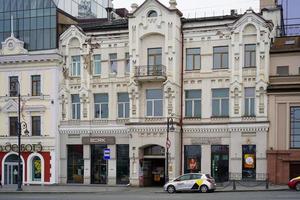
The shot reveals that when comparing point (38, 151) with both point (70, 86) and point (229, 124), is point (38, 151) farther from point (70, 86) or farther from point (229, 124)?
point (229, 124)

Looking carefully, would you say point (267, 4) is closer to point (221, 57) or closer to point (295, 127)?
point (221, 57)

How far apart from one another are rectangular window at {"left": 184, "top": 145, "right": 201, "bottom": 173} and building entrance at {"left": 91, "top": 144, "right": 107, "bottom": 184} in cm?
739

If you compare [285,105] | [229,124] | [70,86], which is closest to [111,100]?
[70,86]

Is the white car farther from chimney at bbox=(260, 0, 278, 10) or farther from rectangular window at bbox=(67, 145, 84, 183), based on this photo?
chimney at bbox=(260, 0, 278, 10)

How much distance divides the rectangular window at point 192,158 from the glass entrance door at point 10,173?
16242 millimetres

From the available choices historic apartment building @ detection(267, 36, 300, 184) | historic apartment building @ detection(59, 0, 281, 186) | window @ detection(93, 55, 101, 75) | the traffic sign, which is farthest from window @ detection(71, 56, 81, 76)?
historic apartment building @ detection(267, 36, 300, 184)

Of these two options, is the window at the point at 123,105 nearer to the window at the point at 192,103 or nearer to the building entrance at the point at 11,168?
the window at the point at 192,103

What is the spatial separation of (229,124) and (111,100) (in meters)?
10.8

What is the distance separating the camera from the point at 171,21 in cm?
4891

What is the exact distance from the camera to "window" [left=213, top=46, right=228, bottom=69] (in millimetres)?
48562

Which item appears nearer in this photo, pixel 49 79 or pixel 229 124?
pixel 229 124

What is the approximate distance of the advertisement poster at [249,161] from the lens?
Answer: 47.0 meters

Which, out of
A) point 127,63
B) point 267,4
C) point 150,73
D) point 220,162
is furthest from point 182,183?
point 267,4

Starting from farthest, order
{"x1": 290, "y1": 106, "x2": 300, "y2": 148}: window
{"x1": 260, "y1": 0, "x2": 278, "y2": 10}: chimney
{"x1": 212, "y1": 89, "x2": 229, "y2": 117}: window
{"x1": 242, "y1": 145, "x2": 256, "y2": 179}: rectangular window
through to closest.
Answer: {"x1": 260, "y1": 0, "x2": 278, "y2": 10}: chimney → {"x1": 212, "y1": 89, "x2": 229, "y2": 117}: window → {"x1": 242, "y1": 145, "x2": 256, "y2": 179}: rectangular window → {"x1": 290, "y1": 106, "x2": 300, "y2": 148}: window
